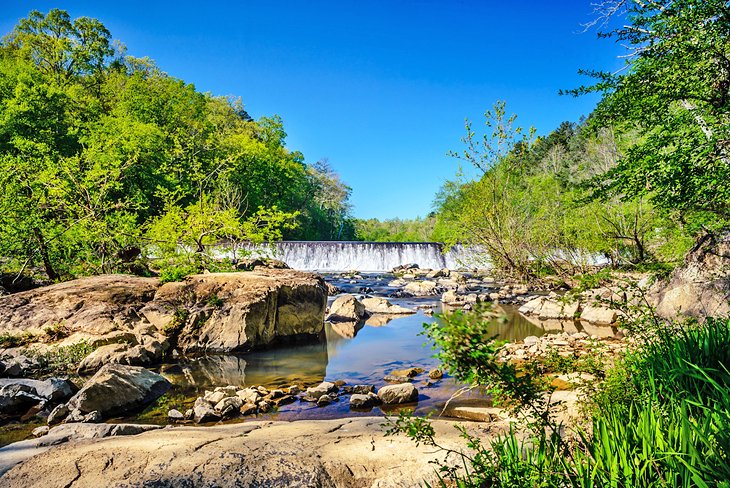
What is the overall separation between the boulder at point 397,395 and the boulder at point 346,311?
22.7ft

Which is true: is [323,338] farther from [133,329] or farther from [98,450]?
[98,450]

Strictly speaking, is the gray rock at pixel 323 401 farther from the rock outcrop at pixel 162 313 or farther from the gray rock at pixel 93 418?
the rock outcrop at pixel 162 313

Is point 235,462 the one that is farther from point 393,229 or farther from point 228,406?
point 393,229

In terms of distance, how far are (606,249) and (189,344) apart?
13.1 meters

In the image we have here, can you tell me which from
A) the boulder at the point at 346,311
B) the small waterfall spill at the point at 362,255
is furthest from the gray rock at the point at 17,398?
the small waterfall spill at the point at 362,255

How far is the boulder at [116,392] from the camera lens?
18.5 feet

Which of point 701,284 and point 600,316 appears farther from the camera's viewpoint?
point 600,316

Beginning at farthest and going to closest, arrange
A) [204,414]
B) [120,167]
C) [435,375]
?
[120,167]
[435,375]
[204,414]

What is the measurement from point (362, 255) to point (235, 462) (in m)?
28.3

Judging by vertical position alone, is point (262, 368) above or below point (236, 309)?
below

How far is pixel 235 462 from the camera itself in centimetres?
325

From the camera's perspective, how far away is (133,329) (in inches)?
354

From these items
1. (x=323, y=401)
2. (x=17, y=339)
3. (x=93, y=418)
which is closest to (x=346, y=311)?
(x=323, y=401)

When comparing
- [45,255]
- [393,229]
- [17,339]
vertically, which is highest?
[393,229]
